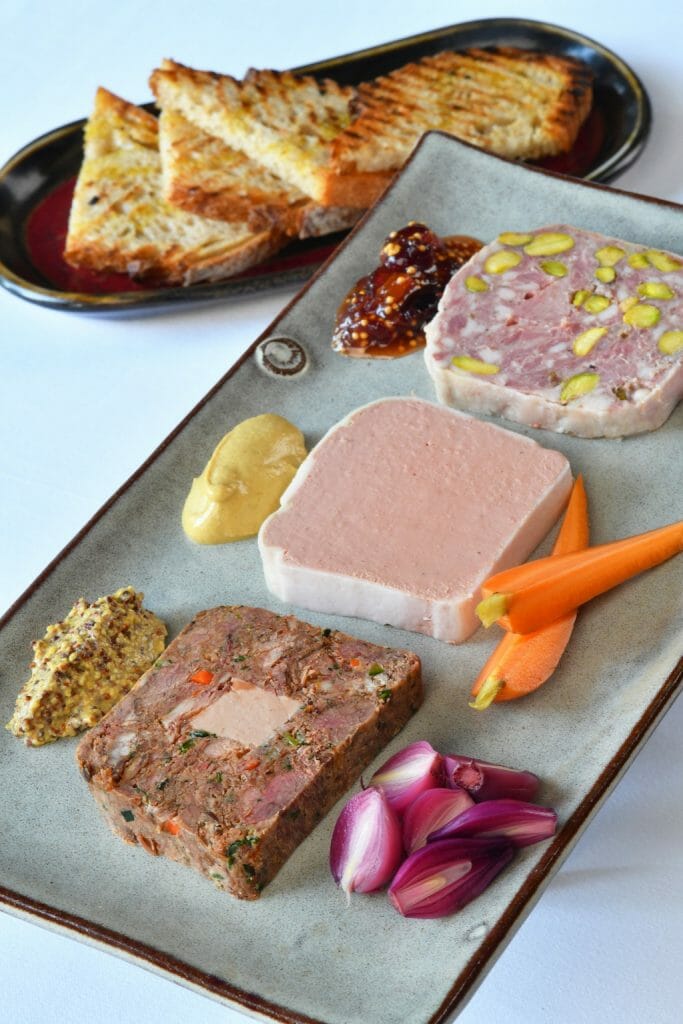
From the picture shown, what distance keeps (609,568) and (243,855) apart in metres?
1.15

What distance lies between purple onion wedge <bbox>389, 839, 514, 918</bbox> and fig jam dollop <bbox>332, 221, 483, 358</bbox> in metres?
1.85

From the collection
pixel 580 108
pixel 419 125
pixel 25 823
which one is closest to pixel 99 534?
pixel 25 823

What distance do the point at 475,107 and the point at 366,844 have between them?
122 inches

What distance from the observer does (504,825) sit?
2773 millimetres

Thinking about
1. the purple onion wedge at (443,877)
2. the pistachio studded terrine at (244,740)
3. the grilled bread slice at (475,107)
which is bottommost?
the purple onion wedge at (443,877)

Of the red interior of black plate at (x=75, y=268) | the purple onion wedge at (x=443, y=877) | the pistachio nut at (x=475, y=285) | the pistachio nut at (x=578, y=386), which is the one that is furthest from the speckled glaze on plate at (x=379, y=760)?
the red interior of black plate at (x=75, y=268)

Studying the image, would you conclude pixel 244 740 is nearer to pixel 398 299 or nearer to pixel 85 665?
pixel 85 665

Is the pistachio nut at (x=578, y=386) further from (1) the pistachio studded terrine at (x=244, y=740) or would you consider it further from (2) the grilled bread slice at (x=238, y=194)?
(2) the grilled bread slice at (x=238, y=194)

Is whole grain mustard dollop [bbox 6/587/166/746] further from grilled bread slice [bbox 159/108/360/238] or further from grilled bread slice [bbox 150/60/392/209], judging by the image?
grilled bread slice [bbox 150/60/392/209]

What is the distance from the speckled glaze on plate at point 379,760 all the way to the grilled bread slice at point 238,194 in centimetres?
48

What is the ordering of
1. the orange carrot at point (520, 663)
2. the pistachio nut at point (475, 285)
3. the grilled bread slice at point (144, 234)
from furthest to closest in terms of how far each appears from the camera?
the grilled bread slice at point (144, 234), the pistachio nut at point (475, 285), the orange carrot at point (520, 663)

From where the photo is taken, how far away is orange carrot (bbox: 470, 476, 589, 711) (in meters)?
3.12

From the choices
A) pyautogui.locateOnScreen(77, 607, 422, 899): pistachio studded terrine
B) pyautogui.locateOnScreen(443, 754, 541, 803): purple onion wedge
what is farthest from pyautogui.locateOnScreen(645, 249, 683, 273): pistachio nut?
pyautogui.locateOnScreen(443, 754, 541, 803): purple onion wedge

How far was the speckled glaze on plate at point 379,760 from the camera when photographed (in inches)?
107
